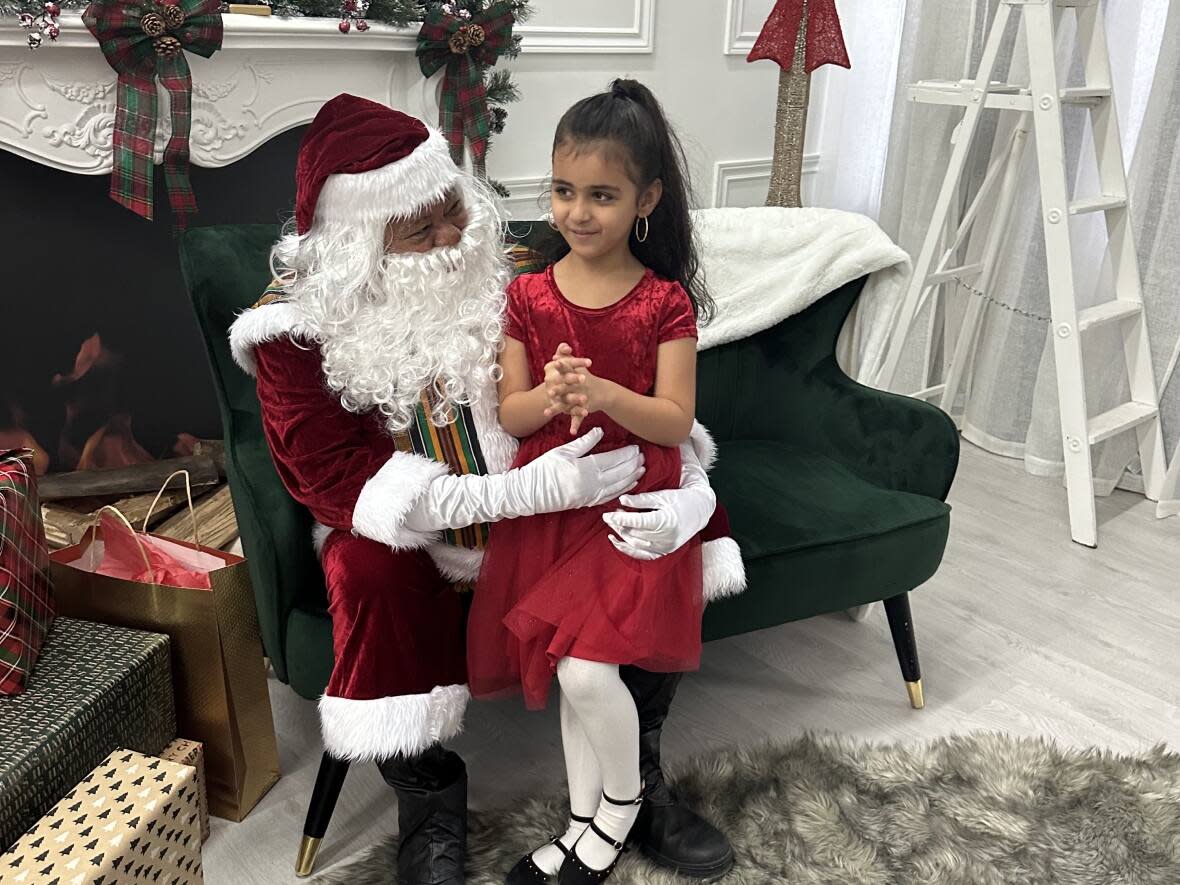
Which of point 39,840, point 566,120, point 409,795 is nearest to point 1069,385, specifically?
point 566,120

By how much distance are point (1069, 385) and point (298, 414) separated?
2.01 meters

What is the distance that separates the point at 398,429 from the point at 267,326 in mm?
222

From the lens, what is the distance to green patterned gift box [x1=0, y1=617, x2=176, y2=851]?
1322 millimetres

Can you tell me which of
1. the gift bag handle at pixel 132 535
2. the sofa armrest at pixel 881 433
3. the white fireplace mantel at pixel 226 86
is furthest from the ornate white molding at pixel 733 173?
the gift bag handle at pixel 132 535

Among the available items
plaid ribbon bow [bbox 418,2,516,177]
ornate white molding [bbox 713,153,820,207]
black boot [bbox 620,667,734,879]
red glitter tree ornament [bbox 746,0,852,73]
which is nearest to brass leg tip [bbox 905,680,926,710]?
black boot [bbox 620,667,734,879]

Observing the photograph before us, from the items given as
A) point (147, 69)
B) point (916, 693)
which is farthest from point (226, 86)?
point (916, 693)

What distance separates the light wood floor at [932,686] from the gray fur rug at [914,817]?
0.09 m

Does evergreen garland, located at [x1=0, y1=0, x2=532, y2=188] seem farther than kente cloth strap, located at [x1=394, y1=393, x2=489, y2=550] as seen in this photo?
Yes

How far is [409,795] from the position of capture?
1.47m

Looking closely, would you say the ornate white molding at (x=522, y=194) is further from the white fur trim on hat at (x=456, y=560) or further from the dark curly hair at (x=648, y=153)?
the white fur trim on hat at (x=456, y=560)

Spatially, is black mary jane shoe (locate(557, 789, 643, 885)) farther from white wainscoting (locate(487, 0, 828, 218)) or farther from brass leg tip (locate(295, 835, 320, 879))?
white wainscoting (locate(487, 0, 828, 218))

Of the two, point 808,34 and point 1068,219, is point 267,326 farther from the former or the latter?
point 1068,219

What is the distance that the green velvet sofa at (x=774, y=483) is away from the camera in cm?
149

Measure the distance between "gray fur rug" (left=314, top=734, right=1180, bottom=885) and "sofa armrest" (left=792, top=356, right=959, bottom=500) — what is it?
0.48m
